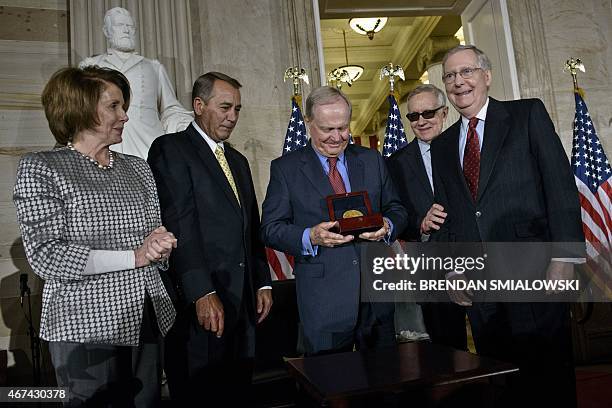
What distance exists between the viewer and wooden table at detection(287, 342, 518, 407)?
1321 mm

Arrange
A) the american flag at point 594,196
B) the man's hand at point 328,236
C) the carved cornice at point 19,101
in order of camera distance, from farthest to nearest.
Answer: the american flag at point 594,196 → the carved cornice at point 19,101 → the man's hand at point 328,236

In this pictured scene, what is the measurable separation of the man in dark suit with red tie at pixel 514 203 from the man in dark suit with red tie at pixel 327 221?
325 mm

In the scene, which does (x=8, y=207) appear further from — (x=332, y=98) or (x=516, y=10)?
(x=516, y=10)

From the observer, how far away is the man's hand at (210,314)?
6.53 feet

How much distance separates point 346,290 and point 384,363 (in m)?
0.53

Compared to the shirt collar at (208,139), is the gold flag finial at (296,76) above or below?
above

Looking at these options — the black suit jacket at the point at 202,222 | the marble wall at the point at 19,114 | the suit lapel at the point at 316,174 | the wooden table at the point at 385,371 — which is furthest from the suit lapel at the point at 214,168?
the marble wall at the point at 19,114

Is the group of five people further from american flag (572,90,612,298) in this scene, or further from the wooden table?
american flag (572,90,612,298)

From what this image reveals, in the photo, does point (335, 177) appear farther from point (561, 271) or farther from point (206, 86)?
point (561, 271)

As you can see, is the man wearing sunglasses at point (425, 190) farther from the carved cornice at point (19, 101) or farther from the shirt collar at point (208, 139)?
the carved cornice at point (19, 101)

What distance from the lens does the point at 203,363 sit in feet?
6.78

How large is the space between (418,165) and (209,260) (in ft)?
4.46

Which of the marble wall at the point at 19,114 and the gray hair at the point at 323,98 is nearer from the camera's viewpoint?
the gray hair at the point at 323,98

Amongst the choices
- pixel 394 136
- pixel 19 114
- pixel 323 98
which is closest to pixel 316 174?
pixel 323 98
